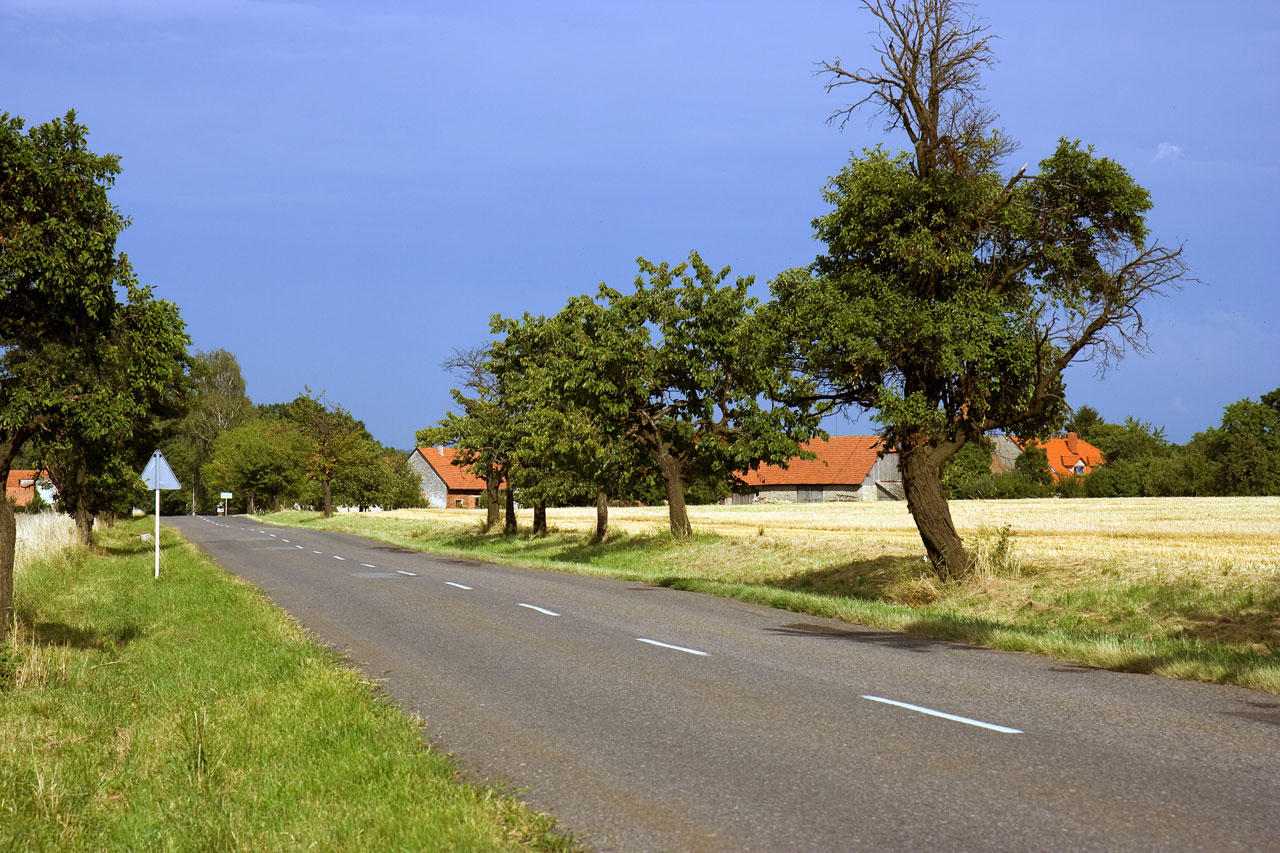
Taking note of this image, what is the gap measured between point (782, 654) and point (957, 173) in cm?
1223

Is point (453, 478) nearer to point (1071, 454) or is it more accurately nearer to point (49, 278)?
point (1071, 454)

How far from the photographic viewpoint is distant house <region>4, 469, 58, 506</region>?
2591cm

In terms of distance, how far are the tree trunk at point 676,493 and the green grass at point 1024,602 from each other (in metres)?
0.98

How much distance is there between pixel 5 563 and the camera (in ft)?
37.9

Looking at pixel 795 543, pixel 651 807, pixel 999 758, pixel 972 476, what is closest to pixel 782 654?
pixel 999 758

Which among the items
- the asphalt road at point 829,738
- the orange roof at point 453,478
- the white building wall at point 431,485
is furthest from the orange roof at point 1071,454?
the asphalt road at point 829,738

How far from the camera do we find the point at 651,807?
563 cm

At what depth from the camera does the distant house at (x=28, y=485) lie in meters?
25.9

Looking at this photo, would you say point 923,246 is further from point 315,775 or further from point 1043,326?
point 315,775

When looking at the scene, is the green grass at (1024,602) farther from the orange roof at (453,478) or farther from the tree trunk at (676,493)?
the orange roof at (453,478)

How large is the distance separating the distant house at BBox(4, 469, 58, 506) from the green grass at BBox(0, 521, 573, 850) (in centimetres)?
301

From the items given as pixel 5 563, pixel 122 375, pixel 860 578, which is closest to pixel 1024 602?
pixel 860 578

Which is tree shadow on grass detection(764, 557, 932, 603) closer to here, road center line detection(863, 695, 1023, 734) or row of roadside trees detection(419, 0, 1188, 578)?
row of roadside trees detection(419, 0, 1188, 578)

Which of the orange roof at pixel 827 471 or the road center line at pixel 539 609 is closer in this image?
the road center line at pixel 539 609
